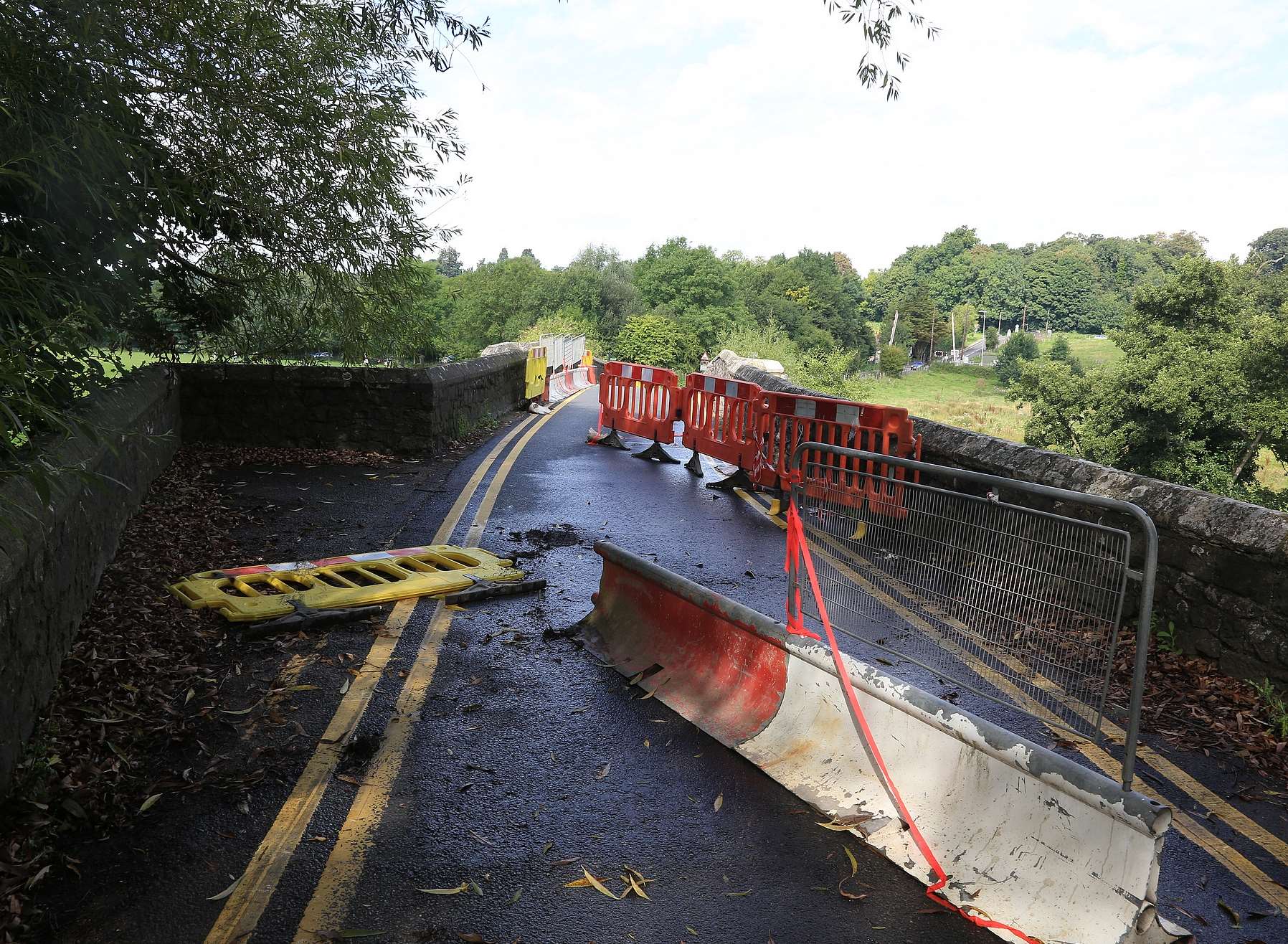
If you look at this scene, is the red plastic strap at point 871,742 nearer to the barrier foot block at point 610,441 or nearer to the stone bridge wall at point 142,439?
the stone bridge wall at point 142,439

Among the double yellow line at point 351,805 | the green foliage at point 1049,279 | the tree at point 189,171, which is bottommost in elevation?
the double yellow line at point 351,805

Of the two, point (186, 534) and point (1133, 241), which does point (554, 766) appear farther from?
point (1133, 241)

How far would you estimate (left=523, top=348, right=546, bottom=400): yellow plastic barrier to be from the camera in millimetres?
22438

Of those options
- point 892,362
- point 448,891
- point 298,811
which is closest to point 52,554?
point 298,811

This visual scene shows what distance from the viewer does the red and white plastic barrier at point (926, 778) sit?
3188 millimetres

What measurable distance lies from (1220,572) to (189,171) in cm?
942

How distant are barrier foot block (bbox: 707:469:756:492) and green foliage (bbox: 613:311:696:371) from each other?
6030cm

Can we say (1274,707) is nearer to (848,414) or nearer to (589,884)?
(589,884)

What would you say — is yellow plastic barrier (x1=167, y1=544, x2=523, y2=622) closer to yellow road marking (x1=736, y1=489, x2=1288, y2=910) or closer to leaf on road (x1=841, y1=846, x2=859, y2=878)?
yellow road marking (x1=736, y1=489, x2=1288, y2=910)

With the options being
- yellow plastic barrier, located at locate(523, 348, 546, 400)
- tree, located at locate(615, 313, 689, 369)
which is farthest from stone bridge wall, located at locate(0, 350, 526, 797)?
tree, located at locate(615, 313, 689, 369)

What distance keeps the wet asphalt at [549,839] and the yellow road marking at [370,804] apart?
0.04m

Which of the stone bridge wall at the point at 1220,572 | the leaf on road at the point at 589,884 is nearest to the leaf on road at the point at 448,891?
the leaf on road at the point at 589,884

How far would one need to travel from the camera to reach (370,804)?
406 cm

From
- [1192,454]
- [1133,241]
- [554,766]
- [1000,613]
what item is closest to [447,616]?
[554,766]
